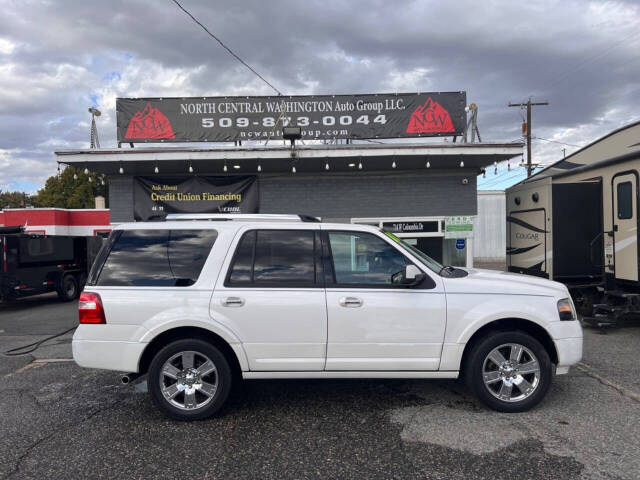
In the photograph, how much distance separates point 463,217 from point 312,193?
3.75 meters

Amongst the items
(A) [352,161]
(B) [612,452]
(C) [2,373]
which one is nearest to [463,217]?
(A) [352,161]

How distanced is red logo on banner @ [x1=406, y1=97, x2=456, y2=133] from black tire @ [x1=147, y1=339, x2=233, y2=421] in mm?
7946

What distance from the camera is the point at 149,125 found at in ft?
34.5

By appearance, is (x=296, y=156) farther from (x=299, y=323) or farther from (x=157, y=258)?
(x=299, y=323)

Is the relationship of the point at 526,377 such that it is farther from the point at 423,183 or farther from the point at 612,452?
the point at 423,183

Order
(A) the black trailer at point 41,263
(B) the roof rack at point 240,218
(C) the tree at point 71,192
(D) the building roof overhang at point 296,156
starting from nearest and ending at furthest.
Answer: (B) the roof rack at point 240,218
(D) the building roof overhang at point 296,156
(A) the black trailer at point 41,263
(C) the tree at point 71,192

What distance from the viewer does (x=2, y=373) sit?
5805 millimetres

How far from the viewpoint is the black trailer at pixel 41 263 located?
450 inches

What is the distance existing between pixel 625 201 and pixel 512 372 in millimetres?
5127

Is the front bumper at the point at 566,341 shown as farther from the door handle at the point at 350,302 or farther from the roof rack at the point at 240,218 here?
the roof rack at the point at 240,218

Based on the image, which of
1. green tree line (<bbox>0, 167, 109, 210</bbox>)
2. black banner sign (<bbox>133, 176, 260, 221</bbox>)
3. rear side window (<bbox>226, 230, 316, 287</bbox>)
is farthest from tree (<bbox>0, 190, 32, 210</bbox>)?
rear side window (<bbox>226, 230, 316, 287</bbox>)

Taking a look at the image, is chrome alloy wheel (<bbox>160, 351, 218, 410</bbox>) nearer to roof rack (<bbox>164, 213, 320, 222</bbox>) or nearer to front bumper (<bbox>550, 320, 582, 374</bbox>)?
roof rack (<bbox>164, 213, 320, 222</bbox>)

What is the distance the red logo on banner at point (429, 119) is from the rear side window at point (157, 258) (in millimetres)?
7415

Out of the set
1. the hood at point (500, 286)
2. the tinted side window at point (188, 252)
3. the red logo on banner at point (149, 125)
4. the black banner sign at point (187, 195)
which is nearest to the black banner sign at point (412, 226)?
the black banner sign at point (187, 195)
